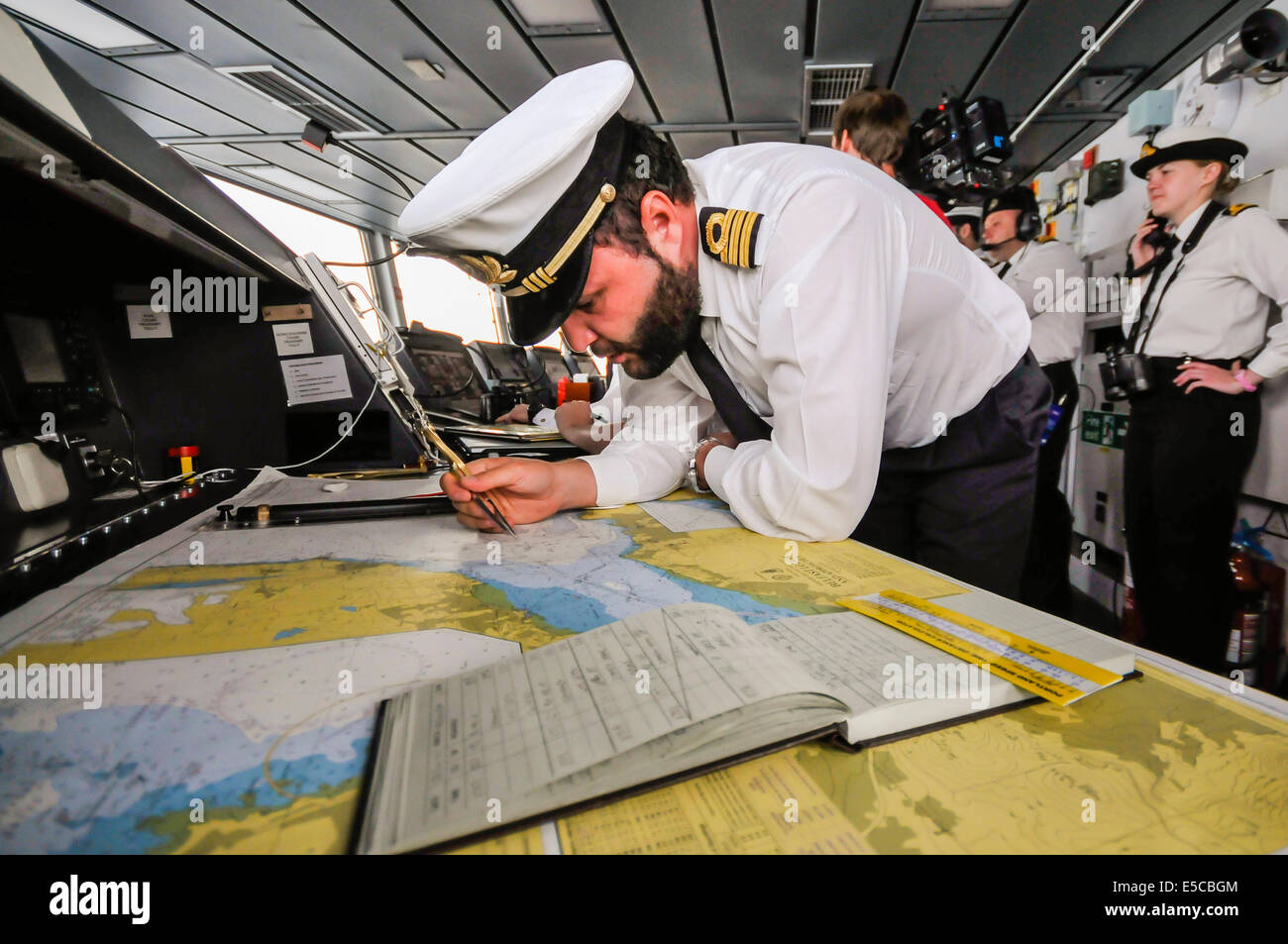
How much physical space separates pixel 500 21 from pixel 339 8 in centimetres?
89

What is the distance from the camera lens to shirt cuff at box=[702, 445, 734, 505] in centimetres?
94

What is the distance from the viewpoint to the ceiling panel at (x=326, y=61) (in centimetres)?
330

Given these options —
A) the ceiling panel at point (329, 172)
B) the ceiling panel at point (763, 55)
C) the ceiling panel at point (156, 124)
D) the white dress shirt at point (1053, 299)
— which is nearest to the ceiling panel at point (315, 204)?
the ceiling panel at point (329, 172)

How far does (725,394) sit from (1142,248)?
2340 millimetres

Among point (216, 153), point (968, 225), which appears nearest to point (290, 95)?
point (216, 153)

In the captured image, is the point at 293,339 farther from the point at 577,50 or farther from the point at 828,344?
the point at 577,50

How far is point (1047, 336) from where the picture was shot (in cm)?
264

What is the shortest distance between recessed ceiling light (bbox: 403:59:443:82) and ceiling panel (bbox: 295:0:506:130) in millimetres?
30

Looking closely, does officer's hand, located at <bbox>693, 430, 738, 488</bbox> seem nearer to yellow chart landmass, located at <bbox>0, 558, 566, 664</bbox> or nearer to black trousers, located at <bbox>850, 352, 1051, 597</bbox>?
black trousers, located at <bbox>850, 352, 1051, 597</bbox>

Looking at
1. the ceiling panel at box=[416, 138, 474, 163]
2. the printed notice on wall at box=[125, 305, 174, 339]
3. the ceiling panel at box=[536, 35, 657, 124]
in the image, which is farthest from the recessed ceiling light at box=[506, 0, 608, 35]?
the printed notice on wall at box=[125, 305, 174, 339]

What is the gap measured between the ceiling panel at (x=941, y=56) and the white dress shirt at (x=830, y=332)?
351 cm

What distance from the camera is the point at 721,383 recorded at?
1014 mm

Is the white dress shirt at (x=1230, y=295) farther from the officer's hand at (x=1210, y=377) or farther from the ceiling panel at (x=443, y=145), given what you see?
the ceiling panel at (x=443, y=145)

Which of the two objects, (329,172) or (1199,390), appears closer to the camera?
(1199,390)
